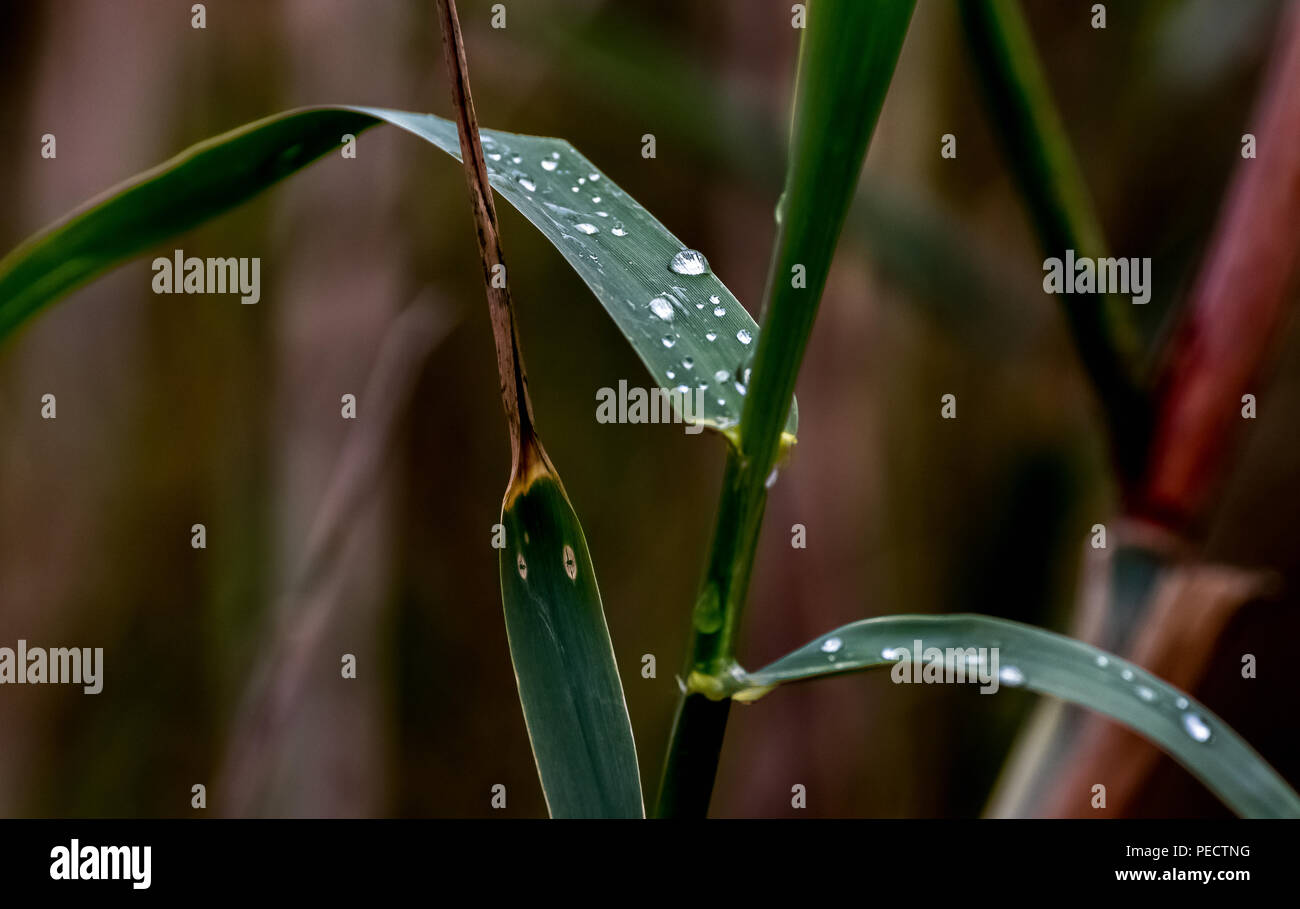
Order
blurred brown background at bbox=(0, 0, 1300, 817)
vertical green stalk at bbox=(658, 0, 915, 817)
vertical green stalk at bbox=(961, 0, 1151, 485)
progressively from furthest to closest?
blurred brown background at bbox=(0, 0, 1300, 817)
vertical green stalk at bbox=(961, 0, 1151, 485)
vertical green stalk at bbox=(658, 0, 915, 817)

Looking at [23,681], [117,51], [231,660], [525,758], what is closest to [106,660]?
[23,681]

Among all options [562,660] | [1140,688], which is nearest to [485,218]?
[562,660]

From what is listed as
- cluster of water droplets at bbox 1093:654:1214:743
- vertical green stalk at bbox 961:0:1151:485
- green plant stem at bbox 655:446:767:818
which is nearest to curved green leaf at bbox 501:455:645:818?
green plant stem at bbox 655:446:767:818

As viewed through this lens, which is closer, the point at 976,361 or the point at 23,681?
the point at 23,681

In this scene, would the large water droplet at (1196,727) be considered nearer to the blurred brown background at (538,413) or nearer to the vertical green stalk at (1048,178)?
the vertical green stalk at (1048,178)

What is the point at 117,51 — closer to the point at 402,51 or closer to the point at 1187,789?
the point at 402,51

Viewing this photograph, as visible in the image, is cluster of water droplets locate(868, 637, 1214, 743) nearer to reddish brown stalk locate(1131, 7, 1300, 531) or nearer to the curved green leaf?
the curved green leaf

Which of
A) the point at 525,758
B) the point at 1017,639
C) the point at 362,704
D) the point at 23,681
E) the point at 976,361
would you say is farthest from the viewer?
the point at 525,758
